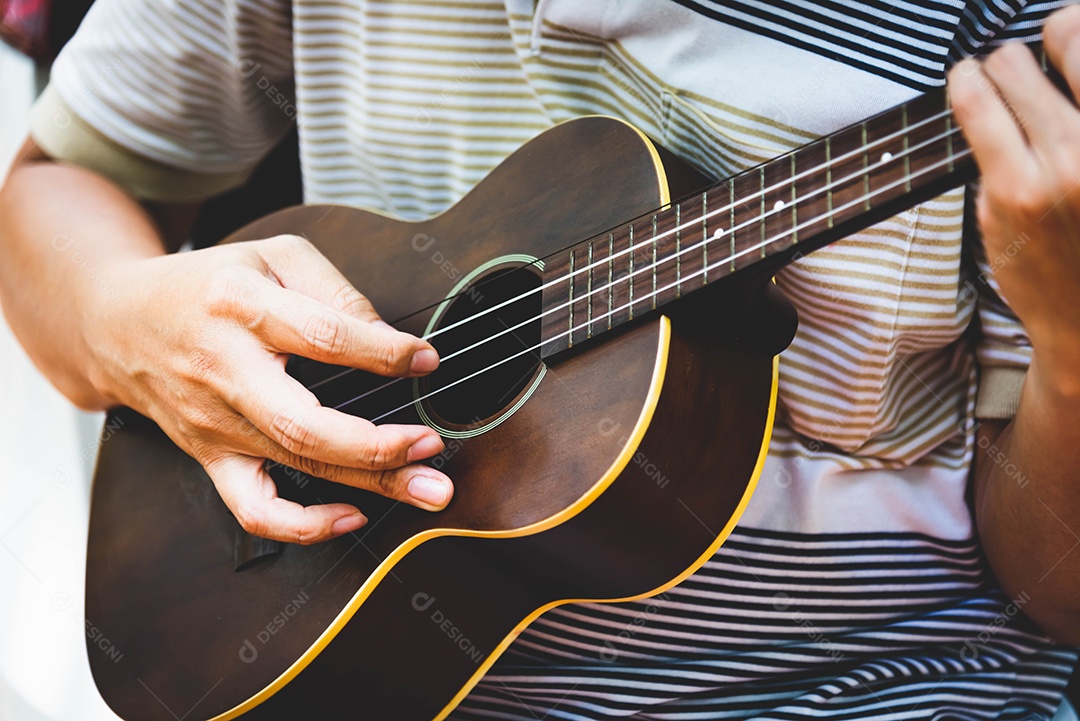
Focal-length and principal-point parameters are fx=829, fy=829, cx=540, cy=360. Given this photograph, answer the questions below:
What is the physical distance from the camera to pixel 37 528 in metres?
→ 1.35

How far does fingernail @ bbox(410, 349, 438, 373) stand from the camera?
70cm

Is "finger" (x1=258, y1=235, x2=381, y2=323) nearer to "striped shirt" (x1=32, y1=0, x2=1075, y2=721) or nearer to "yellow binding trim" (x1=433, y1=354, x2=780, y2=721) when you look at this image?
"striped shirt" (x1=32, y1=0, x2=1075, y2=721)

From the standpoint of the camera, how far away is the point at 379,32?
904 mm

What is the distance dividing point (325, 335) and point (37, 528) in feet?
3.15

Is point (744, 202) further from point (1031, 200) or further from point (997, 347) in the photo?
point (997, 347)

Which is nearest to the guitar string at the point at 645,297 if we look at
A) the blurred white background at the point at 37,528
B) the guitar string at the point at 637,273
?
the guitar string at the point at 637,273

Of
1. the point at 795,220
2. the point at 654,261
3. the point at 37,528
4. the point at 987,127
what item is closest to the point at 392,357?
the point at 654,261

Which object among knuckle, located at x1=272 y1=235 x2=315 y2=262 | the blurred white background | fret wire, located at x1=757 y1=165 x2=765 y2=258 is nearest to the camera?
fret wire, located at x1=757 y1=165 x2=765 y2=258

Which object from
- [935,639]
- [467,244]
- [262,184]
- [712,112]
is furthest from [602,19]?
[262,184]

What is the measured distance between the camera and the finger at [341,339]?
694 mm

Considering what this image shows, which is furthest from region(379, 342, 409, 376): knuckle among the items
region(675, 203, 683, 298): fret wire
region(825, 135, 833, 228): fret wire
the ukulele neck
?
region(825, 135, 833, 228): fret wire

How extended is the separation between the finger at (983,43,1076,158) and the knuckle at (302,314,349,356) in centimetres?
51

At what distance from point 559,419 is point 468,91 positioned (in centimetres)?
43

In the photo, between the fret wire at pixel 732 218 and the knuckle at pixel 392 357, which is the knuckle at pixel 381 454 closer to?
the knuckle at pixel 392 357
